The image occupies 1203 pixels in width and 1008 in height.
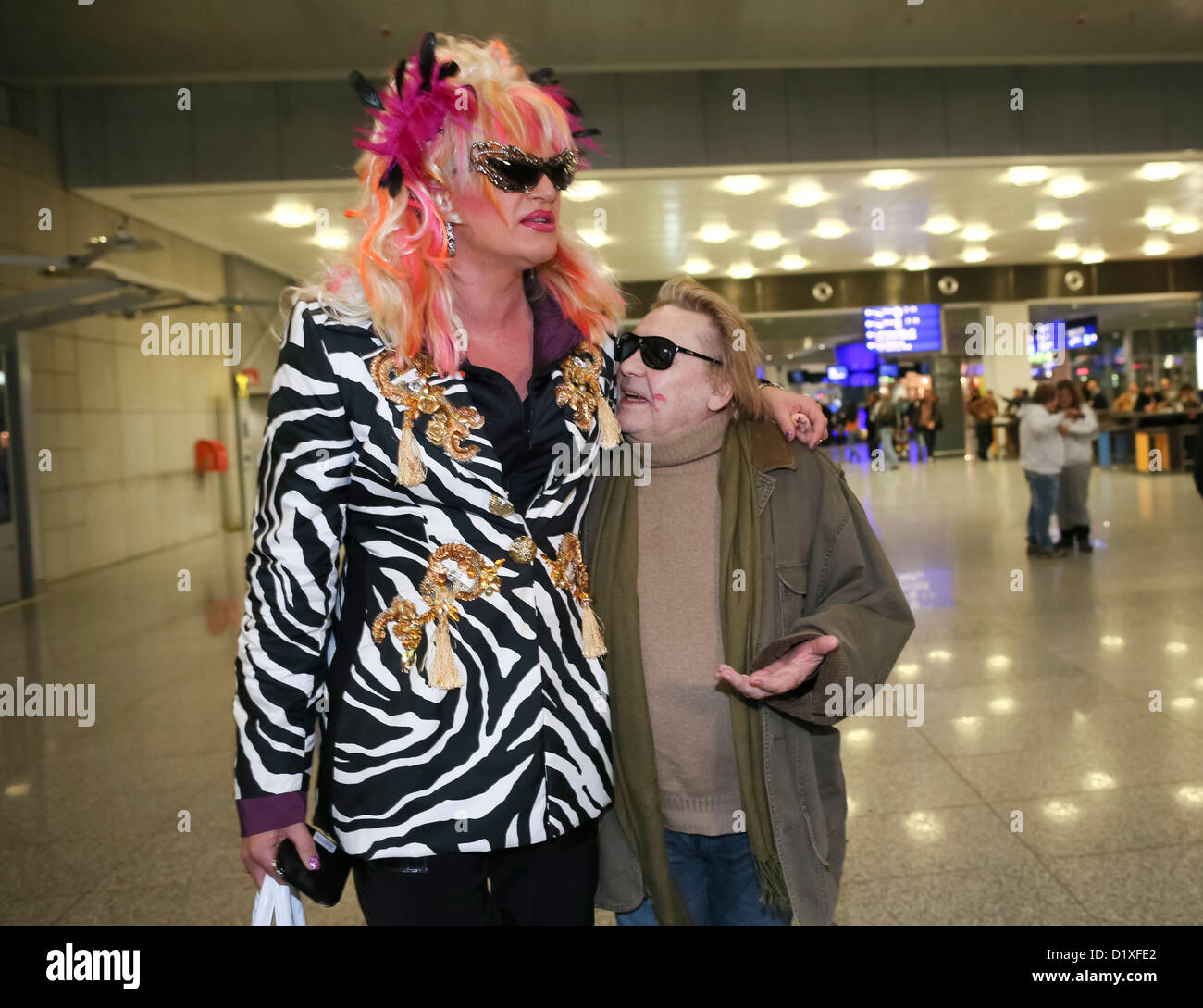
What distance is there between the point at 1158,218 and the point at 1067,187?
4547 millimetres

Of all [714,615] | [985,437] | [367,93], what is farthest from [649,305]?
[985,437]

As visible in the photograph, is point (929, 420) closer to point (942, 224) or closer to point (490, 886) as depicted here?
point (942, 224)

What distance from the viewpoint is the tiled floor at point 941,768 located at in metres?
3.15

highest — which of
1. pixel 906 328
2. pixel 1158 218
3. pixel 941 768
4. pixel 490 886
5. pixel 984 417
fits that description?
pixel 1158 218

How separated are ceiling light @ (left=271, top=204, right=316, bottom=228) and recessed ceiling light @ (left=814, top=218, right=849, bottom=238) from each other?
307 inches

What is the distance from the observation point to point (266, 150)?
10.7 metres

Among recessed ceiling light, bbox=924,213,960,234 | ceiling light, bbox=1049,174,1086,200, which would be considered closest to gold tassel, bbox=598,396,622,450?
ceiling light, bbox=1049,174,1086,200

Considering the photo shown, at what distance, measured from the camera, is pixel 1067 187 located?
→ 13.9 meters

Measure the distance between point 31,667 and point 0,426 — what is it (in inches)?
158

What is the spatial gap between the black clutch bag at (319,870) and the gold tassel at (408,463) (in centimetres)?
57

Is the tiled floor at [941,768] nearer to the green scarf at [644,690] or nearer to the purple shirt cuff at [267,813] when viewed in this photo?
the green scarf at [644,690]
